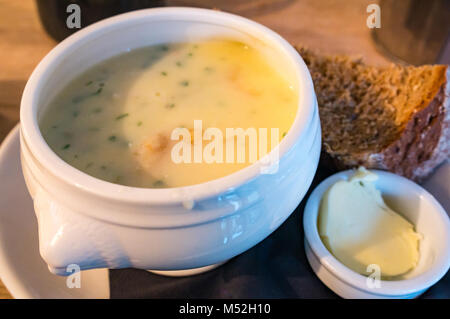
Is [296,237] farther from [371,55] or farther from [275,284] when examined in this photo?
[371,55]

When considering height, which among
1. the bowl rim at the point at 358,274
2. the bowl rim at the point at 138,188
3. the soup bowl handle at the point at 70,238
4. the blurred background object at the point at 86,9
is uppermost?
the bowl rim at the point at 138,188

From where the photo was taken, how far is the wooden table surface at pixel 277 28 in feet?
5.44

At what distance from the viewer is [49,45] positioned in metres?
1.73

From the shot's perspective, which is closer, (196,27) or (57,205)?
(57,205)

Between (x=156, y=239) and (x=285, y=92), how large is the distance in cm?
37

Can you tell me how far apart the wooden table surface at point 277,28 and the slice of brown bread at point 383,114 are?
449 millimetres

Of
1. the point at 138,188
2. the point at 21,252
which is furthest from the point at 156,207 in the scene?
the point at 21,252

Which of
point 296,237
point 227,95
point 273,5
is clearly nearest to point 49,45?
point 273,5

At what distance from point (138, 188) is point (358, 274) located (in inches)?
18.4

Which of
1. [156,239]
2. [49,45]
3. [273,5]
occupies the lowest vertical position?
[49,45]

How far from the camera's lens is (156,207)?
2.19 ft

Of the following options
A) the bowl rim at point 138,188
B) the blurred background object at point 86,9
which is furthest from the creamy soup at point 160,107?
the blurred background object at point 86,9

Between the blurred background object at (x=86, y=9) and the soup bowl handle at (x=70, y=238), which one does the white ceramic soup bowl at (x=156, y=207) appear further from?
the blurred background object at (x=86, y=9)

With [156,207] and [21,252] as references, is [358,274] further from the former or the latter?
[21,252]
